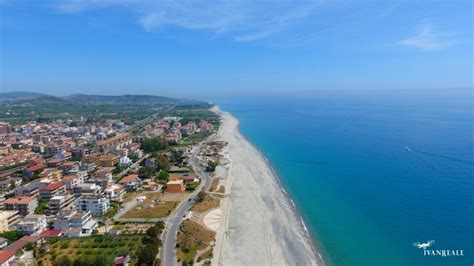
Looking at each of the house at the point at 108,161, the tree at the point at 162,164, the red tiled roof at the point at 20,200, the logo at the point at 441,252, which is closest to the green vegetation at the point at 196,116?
the house at the point at 108,161

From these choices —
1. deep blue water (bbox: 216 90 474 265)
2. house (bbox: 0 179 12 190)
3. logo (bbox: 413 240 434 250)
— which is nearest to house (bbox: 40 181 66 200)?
house (bbox: 0 179 12 190)

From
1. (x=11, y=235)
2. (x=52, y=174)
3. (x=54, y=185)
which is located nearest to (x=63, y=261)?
(x=11, y=235)

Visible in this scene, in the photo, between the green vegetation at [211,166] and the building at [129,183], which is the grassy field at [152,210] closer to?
the building at [129,183]

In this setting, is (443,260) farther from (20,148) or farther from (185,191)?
(20,148)

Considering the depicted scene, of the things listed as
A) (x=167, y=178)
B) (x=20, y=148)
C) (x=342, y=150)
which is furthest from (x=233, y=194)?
(x=20, y=148)

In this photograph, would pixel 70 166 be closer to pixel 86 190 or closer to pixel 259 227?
pixel 86 190
